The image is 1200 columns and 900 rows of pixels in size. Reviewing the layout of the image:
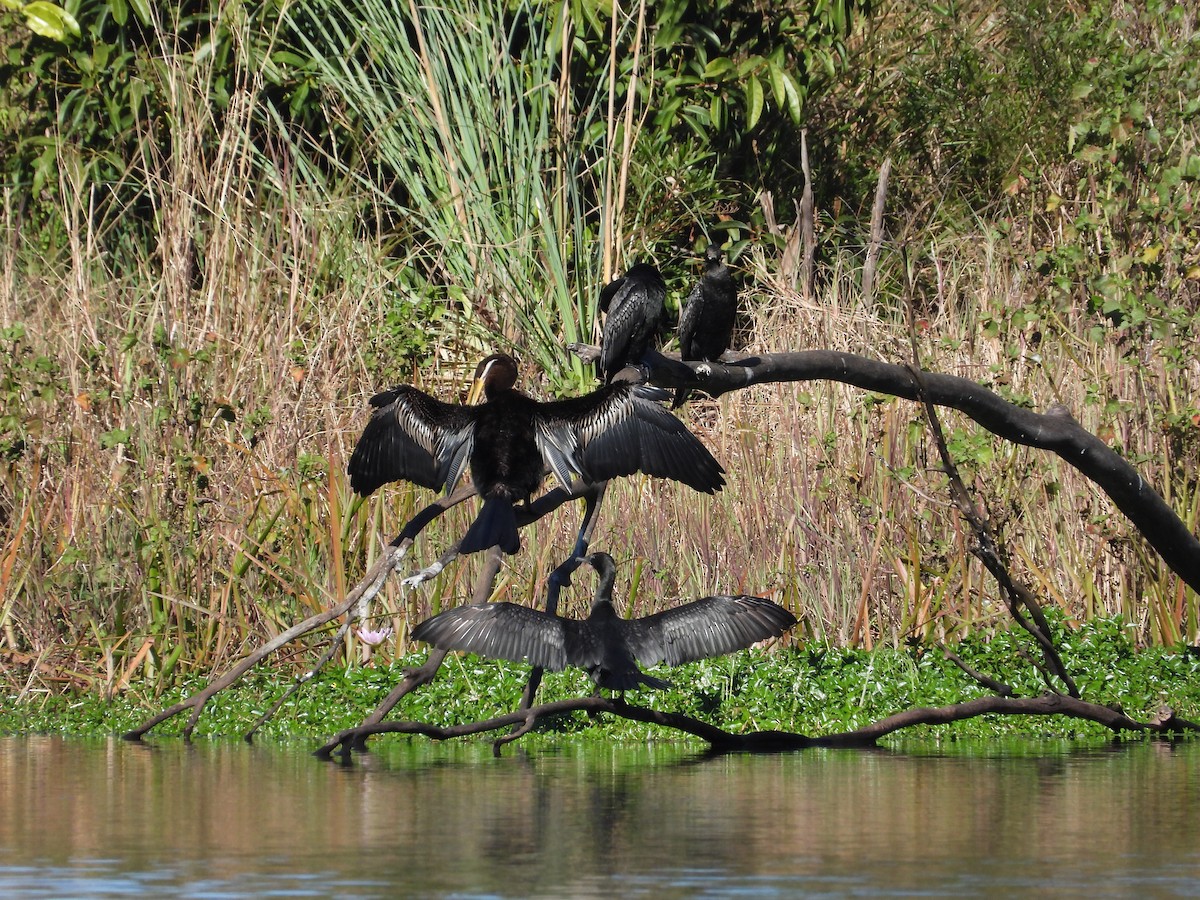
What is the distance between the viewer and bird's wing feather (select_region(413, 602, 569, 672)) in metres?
6.04

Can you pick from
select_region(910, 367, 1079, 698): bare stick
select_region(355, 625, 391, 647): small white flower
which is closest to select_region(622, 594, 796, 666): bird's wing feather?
select_region(910, 367, 1079, 698): bare stick

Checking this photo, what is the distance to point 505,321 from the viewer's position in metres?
9.71

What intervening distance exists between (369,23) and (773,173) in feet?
10.2

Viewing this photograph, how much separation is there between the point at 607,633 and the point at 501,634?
0.35 m

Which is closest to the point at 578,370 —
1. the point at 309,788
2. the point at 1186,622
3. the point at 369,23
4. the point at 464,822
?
the point at 369,23

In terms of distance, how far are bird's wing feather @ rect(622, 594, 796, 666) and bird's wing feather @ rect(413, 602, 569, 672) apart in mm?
261

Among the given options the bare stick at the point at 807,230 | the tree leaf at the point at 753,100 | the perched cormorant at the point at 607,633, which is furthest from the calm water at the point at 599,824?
the tree leaf at the point at 753,100

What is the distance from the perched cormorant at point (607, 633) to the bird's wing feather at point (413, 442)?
52 centimetres

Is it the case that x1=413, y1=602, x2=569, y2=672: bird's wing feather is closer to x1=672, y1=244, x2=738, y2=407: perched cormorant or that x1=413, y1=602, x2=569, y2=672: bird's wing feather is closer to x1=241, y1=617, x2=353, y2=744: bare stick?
x1=241, y1=617, x2=353, y2=744: bare stick

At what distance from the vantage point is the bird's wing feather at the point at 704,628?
620 centimetres

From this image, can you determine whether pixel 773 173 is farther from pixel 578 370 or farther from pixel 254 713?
pixel 254 713

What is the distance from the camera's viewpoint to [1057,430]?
6.85 metres

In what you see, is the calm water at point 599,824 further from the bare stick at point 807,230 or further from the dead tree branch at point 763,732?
the bare stick at point 807,230

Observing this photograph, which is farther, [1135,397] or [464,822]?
[1135,397]
